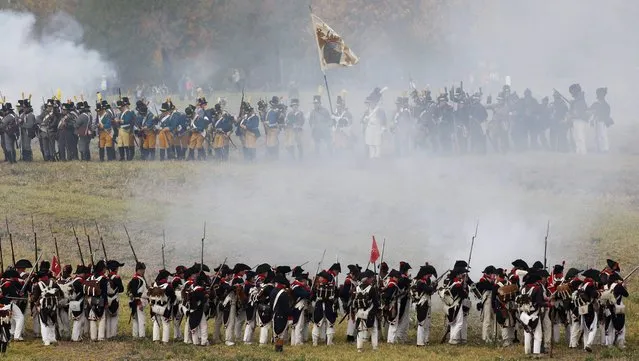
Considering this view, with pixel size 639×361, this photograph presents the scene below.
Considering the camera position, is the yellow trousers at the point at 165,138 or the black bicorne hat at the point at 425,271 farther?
the yellow trousers at the point at 165,138

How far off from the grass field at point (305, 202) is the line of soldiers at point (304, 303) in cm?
276

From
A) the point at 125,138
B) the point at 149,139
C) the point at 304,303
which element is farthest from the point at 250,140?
the point at 304,303

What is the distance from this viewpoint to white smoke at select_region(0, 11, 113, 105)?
58156 mm

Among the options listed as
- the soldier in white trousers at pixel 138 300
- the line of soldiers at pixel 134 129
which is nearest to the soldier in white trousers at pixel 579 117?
the line of soldiers at pixel 134 129

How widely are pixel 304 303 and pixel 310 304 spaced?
266 millimetres

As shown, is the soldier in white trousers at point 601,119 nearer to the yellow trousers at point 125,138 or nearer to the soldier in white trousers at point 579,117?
the soldier in white trousers at point 579,117

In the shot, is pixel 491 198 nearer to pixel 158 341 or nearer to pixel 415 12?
pixel 158 341

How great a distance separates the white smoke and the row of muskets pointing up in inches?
1298

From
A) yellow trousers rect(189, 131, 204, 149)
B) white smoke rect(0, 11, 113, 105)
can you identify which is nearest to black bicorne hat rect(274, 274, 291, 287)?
yellow trousers rect(189, 131, 204, 149)

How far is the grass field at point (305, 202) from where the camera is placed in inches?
1296

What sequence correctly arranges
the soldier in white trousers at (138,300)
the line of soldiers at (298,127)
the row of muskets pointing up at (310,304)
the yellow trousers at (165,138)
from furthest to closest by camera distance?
the yellow trousers at (165,138), the line of soldiers at (298,127), the soldier in white trousers at (138,300), the row of muskets pointing up at (310,304)

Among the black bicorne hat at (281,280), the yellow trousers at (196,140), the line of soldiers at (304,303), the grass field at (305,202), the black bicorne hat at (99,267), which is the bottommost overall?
the line of soldiers at (304,303)

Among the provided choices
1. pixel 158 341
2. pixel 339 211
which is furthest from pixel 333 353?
pixel 339 211

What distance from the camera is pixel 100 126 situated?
135ft
